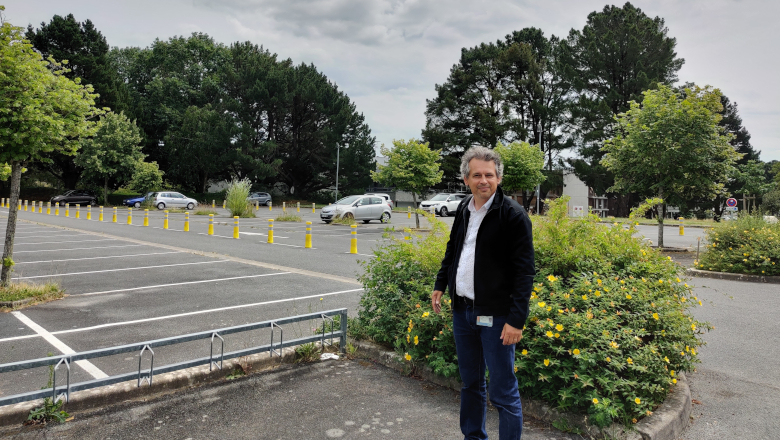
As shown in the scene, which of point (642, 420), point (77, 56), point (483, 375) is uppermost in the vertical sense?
point (77, 56)

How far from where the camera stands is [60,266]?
11648 millimetres

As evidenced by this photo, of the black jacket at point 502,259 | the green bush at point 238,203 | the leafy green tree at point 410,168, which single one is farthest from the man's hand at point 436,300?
the green bush at point 238,203

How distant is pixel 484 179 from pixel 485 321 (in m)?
0.81

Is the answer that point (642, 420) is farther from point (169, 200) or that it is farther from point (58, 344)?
point (169, 200)

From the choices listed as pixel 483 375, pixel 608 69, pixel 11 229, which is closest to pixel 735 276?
pixel 483 375

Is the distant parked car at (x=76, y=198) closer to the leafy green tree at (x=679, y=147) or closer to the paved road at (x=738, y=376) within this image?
the leafy green tree at (x=679, y=147)

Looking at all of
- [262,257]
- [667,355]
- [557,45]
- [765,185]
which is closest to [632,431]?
[667,355]

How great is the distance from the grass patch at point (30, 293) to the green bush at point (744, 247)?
43.7 feet

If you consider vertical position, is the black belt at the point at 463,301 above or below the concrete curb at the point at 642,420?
above

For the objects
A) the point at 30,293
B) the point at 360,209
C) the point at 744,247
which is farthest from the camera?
the point at 360,209

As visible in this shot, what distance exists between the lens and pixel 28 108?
23.5ft

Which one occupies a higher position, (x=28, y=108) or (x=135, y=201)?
(x=28, y=108)

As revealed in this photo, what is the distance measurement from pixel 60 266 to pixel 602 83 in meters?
44.3

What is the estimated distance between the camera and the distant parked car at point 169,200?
4312 centimetres
